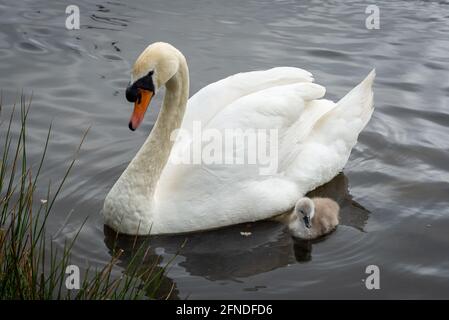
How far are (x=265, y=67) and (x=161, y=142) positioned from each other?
14.4ft

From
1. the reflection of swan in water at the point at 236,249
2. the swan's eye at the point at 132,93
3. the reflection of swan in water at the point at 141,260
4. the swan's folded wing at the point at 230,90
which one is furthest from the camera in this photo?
the swan's folded wing at the point at 230,90

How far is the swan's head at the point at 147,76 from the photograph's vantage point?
646 cm

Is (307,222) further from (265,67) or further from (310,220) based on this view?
(265,67)

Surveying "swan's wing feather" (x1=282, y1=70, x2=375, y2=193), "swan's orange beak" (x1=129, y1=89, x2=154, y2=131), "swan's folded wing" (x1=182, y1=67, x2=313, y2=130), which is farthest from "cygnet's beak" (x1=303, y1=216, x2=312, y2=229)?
"swan's orange beak" (x1=129, y1=89, x2=154, y2=131)

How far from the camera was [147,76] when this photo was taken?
651 centimetres

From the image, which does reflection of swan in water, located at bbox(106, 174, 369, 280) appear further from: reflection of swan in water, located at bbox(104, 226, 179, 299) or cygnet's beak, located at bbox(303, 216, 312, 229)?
cygnet's beak, located at bbox(303, 216, 312, 229)

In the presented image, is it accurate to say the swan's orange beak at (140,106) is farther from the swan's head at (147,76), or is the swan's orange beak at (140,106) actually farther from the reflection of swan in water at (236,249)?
→ the reflection of swan in water at (236,249)

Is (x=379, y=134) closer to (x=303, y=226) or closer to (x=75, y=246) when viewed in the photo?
(x=303, y=226)

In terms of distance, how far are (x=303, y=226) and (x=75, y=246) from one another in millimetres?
2028

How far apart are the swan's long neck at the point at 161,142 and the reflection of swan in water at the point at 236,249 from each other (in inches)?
20.3

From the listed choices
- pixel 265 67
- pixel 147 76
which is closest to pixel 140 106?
pixel 147 76

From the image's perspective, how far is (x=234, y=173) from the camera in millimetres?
7121

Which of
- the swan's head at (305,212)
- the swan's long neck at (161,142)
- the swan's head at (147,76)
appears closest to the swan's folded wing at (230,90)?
the swan's long neck at (161,142)

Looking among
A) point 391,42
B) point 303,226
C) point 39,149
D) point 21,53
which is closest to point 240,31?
point 391,42
